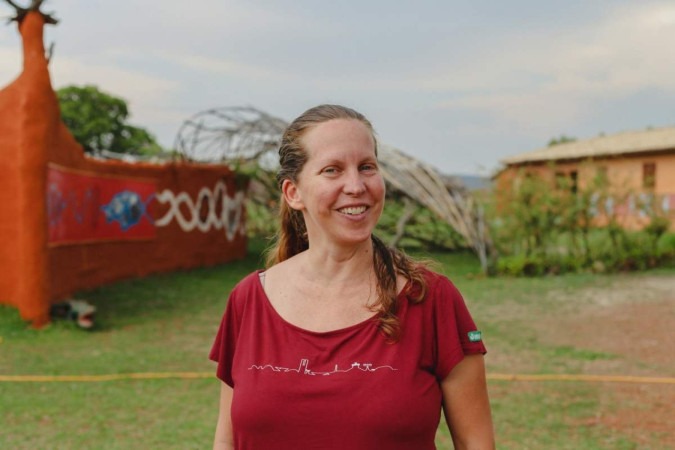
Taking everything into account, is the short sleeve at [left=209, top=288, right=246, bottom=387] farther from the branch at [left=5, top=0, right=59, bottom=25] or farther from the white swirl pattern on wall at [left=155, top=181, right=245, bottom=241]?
the white swirl pattern on wall at [left=155, top=181, right=245, bottom=241]

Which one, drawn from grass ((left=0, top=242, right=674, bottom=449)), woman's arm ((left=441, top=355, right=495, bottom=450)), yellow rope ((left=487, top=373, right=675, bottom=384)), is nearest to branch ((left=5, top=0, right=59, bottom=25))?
grass ((left=0, top=242, right=674, bottom=449))

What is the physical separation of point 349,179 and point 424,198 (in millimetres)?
13874

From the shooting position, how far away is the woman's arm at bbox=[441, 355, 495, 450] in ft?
6.00

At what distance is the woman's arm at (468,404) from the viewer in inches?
72.1

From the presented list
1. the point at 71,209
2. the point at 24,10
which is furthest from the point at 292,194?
the point at 71,209

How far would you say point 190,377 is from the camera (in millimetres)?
7047

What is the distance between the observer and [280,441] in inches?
71.1

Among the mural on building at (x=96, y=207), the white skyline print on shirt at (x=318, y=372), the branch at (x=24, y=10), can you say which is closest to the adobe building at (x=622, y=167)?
the mural on building at (x=96, y=207)

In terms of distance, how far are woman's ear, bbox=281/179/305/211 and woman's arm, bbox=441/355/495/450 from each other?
0.61m

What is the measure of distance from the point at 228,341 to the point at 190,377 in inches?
206

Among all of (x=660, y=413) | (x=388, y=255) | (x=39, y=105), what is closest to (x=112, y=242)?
(x=39, y=105)

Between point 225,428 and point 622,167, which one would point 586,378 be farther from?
point 622,167

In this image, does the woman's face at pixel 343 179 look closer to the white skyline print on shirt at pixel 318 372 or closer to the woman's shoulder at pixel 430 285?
the woman's shoulder at pixel 430 285

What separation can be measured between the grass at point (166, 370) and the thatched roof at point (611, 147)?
488 inches
